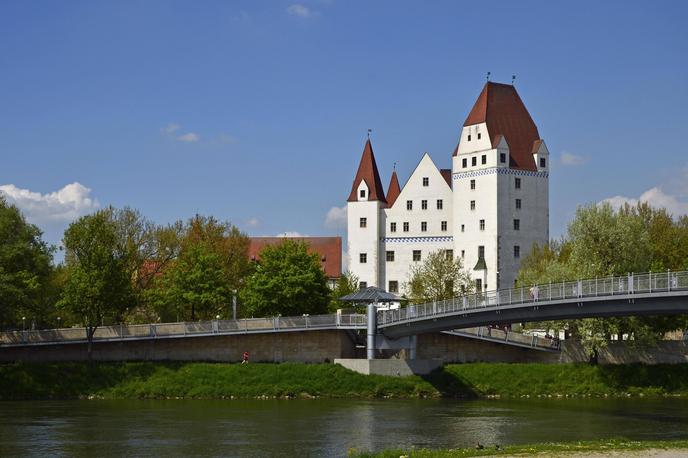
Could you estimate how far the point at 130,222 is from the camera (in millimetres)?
99125

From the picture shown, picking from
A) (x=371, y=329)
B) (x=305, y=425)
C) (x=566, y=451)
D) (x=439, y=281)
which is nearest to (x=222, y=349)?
(x=371, y=329)

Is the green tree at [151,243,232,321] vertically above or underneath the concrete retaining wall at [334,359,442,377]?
above

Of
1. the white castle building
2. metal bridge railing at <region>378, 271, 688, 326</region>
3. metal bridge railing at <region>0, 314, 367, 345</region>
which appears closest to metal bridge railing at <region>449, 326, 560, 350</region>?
metal bridge railing at <region>378, 271, 688, 326</region>

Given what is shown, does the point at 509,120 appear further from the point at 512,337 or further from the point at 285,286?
the point at 285,286

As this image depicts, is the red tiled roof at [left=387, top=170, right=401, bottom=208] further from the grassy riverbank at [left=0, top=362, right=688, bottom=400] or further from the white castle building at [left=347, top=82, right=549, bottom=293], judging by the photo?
the grassy riverbank at [left=0, top=362, right=688, bottom=400]

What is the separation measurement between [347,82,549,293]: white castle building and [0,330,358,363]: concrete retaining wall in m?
29.4

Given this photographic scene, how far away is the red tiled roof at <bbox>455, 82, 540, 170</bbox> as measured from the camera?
106 metres

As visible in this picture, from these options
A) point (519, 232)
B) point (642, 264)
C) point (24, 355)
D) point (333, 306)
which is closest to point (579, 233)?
point (642, 264)

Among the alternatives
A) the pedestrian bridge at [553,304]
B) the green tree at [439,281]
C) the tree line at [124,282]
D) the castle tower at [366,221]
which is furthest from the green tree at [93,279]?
the castle tower at [366,221]

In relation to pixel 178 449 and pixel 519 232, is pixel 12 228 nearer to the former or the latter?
pixel 178 449

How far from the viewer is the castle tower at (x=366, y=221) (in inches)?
4456

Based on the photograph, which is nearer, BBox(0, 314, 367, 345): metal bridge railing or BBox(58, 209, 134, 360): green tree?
BBox(58, 209, 134, 360): green tree

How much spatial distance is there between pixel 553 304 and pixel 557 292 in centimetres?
64

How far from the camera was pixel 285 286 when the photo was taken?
83.9 meters
